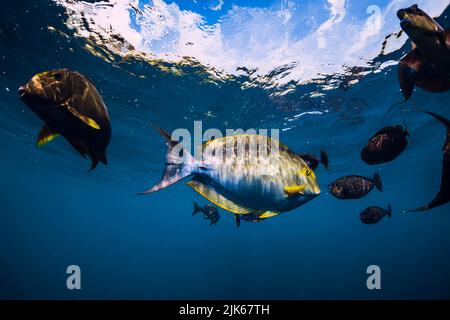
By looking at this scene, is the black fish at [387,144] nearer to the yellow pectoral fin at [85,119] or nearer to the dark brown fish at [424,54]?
the dark brown fish at [424,54]

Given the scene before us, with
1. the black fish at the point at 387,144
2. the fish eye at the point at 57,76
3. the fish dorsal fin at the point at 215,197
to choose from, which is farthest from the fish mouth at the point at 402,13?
the fish eye at the point at 57,76

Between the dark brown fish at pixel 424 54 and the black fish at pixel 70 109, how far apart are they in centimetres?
269

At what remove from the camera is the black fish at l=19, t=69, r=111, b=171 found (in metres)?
1.97

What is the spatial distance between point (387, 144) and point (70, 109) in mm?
3942

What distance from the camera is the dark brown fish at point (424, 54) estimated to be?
7.43 ft

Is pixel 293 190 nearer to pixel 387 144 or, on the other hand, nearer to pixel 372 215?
pixel 387 144

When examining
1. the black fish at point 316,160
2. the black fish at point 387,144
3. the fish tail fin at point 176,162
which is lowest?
the fish tail fin at point 176,162

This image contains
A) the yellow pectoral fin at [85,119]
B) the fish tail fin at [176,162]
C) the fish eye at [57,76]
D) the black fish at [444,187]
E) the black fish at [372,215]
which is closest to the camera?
the black fish at [444,187]

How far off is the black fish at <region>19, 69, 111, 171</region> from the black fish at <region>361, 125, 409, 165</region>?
3.59 m

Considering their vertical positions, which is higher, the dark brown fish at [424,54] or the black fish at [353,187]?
the dark brown fish at [424,54]

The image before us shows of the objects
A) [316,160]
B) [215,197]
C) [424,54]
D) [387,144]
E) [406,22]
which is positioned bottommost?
[215,197]

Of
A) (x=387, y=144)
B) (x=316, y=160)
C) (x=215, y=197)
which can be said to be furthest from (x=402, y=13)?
(x=215, y=197)

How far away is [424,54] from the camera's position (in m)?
2.41

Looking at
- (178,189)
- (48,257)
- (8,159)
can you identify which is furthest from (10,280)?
(48,257)
